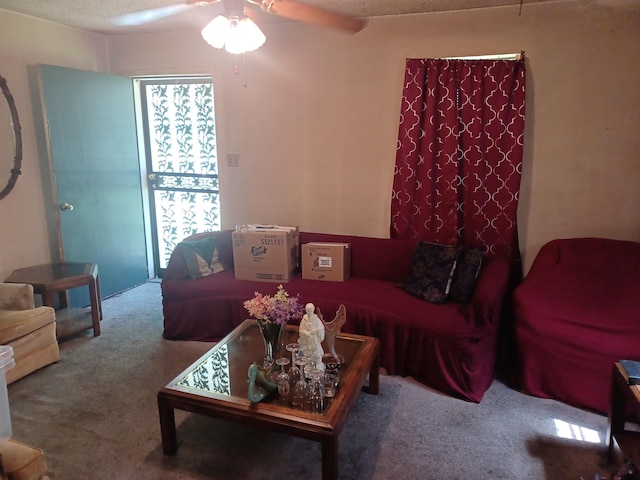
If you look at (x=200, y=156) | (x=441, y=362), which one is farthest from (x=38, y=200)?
(x=441, y=362)

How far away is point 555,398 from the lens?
8.57ft

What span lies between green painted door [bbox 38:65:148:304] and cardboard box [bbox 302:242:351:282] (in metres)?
1.93

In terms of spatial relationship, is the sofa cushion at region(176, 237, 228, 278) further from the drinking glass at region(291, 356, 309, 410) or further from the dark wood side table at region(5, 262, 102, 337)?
the drinking glass at region(291, 356, 309, 410)

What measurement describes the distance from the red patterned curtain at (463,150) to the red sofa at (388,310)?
0.28 metres

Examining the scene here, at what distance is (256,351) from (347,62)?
7.69ft

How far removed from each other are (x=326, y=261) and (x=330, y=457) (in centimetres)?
174

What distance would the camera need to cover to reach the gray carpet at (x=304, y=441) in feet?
6.82

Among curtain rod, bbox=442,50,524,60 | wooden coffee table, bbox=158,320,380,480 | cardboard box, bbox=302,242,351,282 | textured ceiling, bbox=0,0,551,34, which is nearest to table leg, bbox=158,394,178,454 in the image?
wooden coffee table, bbox=158,320,380,480

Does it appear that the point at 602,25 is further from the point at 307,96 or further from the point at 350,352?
the point at 350,352

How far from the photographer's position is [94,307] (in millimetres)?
3459

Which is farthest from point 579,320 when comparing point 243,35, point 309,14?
point 243,35

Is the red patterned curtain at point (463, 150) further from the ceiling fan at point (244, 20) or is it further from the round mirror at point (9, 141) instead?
the round mirror at point (9, 141)

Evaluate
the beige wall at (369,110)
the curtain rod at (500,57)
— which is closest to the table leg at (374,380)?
the beige wall at (369,110)

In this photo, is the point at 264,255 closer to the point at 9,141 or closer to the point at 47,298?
the point at 47,298
